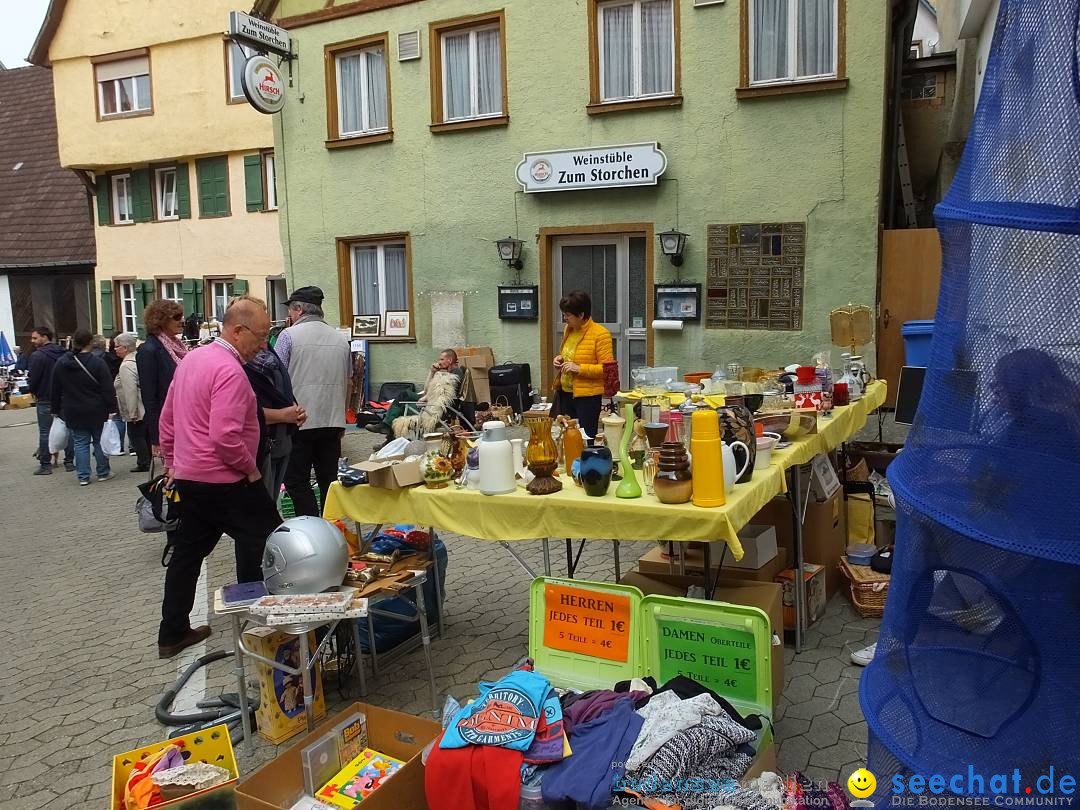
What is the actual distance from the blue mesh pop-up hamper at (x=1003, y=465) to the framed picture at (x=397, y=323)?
10503mm

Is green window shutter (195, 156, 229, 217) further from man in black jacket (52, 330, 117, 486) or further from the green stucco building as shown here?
man in black jacket (52, 330, 117, 486)

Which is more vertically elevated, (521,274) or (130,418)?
(521,274)

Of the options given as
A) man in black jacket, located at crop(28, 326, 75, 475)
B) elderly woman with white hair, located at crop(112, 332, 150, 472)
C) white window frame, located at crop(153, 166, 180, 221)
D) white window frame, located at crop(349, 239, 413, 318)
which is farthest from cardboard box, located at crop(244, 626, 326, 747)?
white window frame, located at crop(153, 166, 180, 221)

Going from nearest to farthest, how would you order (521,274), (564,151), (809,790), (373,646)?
(809,790)
(373,646)
(564,151)
(521,274)

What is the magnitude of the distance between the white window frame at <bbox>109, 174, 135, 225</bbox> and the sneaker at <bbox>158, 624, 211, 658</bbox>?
1708 centimetres

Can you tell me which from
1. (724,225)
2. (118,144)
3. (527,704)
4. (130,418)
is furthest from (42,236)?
(527,704)

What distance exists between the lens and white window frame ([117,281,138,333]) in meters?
19.4

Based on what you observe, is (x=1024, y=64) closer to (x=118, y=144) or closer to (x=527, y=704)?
(x=527, y=704)

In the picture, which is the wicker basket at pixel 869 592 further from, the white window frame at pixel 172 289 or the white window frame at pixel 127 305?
the white window frame at pixel 127 305

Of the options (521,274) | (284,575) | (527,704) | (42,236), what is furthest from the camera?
(42,236)

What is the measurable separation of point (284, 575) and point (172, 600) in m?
1.36

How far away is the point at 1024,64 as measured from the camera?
81.4 inches

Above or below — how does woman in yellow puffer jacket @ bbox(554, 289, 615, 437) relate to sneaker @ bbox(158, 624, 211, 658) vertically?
above

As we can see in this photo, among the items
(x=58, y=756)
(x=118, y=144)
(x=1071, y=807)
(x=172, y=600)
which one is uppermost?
(x=118, y=144)
